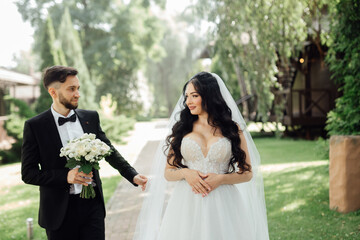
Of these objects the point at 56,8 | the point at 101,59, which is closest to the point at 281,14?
the point at 101,59

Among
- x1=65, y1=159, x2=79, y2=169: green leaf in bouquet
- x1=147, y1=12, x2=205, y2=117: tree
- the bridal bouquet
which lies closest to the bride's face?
the bridal bouquet

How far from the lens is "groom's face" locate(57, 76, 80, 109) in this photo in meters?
3.13

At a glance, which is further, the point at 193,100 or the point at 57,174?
the point at 193,100

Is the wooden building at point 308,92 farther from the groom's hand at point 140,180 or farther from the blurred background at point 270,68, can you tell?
the groom's hand at point 140,180

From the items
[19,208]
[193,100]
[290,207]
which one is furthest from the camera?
[19,208]

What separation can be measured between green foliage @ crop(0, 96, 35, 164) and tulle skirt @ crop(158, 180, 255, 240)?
12.1 meters

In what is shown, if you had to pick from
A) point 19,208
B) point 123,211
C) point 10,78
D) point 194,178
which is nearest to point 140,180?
point 194,178

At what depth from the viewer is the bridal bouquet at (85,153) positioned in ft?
9.25

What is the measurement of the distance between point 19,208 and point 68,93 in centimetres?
524

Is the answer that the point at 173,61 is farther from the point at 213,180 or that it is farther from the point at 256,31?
the point at 213,180

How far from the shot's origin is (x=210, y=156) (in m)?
3.11

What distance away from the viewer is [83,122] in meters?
3.38

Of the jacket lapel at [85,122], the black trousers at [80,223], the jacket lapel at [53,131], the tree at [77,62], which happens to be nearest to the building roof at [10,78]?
the tree at [77,62]

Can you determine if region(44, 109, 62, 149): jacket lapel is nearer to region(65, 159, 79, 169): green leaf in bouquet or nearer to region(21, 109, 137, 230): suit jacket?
region(21, 109, 137, 230): suit jacket
